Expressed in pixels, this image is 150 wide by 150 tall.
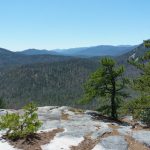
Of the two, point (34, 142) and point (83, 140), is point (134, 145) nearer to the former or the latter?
point (83, 140)

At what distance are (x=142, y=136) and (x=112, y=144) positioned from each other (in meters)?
3.56

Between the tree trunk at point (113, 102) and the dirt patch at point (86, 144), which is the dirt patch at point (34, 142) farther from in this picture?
the tree trunk at point (113, 102)

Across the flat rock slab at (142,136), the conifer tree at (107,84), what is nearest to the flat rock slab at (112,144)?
the flat rock slab at (142,136)

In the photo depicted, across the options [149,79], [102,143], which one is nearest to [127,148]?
[102,143]

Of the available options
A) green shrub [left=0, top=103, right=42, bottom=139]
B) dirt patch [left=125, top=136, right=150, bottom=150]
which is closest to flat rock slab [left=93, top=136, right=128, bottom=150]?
dirt patch [left=125, top=136, right=150, bottom=150]

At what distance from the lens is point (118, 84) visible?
133 ft

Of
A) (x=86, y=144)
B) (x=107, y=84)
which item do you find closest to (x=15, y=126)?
(x=86, y=144)

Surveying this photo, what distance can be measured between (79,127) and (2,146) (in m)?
7.84

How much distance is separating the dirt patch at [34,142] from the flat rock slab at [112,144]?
138 inches

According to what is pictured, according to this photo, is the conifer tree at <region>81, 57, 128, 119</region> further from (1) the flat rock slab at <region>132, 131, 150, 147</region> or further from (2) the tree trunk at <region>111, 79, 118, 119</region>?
(1) the flat rock slab at <region>132, 131, 150, 147</region>

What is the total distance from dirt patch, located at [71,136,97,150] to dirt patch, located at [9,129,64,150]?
2131 mm

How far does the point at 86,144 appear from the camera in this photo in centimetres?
2122

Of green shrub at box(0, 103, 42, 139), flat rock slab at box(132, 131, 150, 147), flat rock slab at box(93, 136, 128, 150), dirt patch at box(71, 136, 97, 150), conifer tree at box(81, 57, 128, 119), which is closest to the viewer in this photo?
dirt patch at box(71, 136, 97, 150)

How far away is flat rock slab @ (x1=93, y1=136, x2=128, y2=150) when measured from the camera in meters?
20.6
